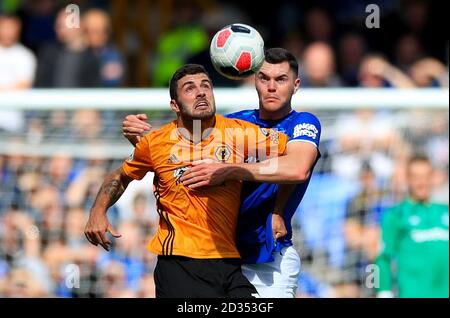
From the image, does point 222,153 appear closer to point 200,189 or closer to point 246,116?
point 200,189

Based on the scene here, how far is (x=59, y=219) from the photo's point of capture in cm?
1218

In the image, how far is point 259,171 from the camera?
7785 millimetres

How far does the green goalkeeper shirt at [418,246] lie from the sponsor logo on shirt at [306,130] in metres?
3.54

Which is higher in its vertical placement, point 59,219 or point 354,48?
point 354,48

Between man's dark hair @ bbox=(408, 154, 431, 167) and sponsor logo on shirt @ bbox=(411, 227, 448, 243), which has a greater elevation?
man's dark hair @ bbox=(408, 154, 431, 167)

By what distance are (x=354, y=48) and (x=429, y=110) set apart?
2542mm

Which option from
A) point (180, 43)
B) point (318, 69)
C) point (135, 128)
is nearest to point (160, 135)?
point (135, 128)

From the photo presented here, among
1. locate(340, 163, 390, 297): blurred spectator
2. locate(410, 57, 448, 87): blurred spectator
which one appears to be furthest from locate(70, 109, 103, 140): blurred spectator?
locate(410, 57, 448, 87): blurred spectator

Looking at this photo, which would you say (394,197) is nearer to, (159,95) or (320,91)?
(320,91)

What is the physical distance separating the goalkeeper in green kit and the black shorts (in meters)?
3.94

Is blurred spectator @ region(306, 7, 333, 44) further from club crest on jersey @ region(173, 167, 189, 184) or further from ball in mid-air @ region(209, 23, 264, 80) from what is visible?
club crest on jersey @ region(173, 167, 189, 184)

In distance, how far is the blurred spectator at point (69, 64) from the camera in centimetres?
1347

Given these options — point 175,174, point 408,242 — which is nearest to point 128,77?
point 408,242

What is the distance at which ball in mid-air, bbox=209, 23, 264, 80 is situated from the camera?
26.6 ft
